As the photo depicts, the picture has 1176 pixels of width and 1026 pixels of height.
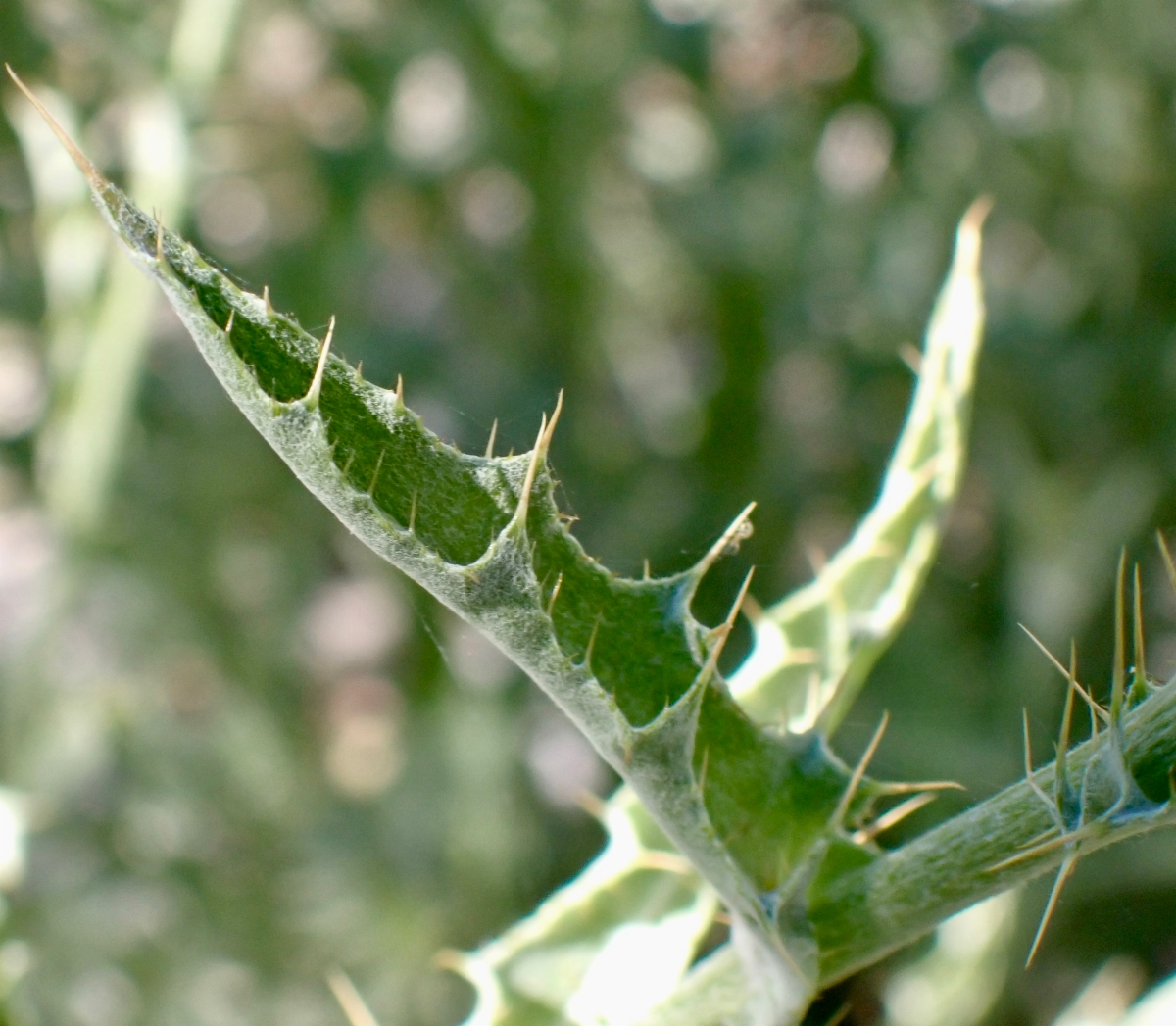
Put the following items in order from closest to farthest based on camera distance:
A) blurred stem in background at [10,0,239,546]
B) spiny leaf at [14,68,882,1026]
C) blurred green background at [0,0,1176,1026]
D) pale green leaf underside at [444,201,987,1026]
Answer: spiny leaf at [14,68,882,1026] < pale green leaf underside at [444,201,987,1026] < blurred stem in background at [10,0,239,546] < blurred green background at [0,0,1176,1026]

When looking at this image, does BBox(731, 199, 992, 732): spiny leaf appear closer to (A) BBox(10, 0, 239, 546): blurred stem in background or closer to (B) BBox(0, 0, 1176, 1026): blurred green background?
(A) BBox(10, 0, 239, 546): blurred stem in background

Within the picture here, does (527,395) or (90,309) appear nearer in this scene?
(90,309)

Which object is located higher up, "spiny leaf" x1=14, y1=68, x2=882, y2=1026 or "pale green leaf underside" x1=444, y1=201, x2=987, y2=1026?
"spiny leaf" x1=14, y1=68, x2=882, y2=1026

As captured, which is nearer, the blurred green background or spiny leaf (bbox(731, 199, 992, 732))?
spiny leaf (bbox(731, 199, 992, 732))

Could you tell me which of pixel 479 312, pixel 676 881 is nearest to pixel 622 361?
pixel 479 312

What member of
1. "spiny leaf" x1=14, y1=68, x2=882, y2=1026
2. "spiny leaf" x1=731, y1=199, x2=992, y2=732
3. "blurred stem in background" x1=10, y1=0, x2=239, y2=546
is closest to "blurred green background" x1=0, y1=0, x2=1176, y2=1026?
"blurred stem in background" x1=10, y1=0, x2=239, y2=546

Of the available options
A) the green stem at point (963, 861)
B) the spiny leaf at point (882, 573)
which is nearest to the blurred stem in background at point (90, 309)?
the spiny leaf at point (882, 573)

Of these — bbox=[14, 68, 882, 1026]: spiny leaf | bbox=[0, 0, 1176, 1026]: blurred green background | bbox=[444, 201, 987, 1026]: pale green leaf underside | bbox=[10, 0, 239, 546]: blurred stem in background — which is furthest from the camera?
bbox=[0, 0, 1176, 1026]: blurred green background

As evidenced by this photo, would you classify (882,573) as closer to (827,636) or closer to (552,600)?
(827,636)

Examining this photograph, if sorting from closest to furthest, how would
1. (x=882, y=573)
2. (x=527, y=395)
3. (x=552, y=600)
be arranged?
1. (x=552, y=600)
2. (x=882, y=573)
3. (x=527, y=395)

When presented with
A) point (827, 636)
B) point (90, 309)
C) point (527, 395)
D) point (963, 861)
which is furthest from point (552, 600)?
point (527, 395)
